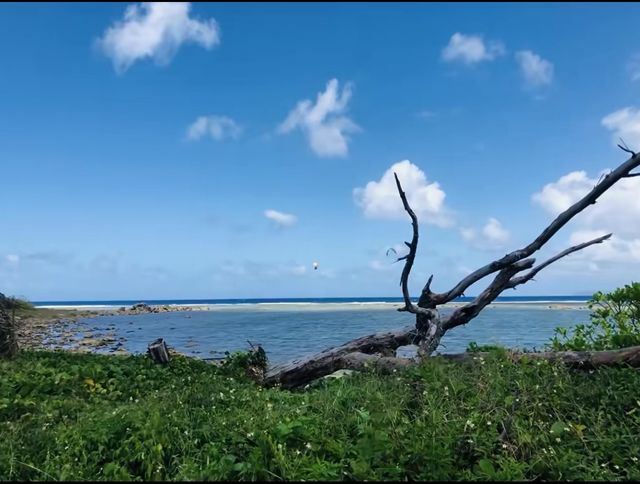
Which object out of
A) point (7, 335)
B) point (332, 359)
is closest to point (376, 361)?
point (332, 359)

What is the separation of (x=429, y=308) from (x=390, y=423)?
17.7ft

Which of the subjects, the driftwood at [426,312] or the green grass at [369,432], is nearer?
the green grass at [369,432]

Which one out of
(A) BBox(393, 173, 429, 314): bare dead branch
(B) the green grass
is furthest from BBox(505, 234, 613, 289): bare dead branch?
(B) the green grass

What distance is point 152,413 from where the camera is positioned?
498 cm

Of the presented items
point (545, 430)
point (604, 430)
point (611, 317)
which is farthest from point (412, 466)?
point (611, 317)

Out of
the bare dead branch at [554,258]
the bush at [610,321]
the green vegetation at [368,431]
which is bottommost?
the green vegetation at [368,431]

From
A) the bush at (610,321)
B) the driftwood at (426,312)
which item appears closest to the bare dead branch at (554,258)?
the driftwood at (426,312)

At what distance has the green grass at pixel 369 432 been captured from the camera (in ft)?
12.8

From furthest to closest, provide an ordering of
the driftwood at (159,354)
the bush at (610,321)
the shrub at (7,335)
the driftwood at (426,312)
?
the driftwood at (159,354), the shrub at (7,335), the driftwood at (426,312), the bush at (610,321)

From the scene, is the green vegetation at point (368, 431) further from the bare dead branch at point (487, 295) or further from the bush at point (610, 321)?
the bare dead branch at point (487, 295)

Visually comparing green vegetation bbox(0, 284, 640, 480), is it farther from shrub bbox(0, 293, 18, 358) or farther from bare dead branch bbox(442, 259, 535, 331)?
shrub bbox(0, 293, 18, 358)

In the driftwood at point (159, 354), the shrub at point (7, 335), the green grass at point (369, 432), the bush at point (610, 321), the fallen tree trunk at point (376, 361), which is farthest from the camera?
the driftwood at point (159, 354)

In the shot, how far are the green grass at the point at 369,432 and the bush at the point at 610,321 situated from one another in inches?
73.3

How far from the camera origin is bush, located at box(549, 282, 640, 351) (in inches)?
320
